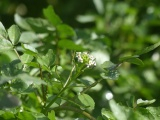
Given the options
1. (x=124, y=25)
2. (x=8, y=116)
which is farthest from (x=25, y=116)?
(x=124, y=25)

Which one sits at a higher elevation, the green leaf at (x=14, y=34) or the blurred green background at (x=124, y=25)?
the blurred green background at (x=124, y=25)

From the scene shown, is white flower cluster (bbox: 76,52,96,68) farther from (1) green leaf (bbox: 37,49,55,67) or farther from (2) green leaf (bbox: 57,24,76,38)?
(2) green leaf (bbox: 57,24,76,38)

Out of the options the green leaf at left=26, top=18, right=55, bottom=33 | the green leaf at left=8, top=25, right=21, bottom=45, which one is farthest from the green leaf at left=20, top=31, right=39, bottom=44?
the green leaf at left=8, top=25, right=21, bottom=45

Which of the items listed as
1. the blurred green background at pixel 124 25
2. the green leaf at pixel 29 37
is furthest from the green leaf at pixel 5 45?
the blurred green background at pixel 124 25

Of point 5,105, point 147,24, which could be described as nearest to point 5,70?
point 5,105

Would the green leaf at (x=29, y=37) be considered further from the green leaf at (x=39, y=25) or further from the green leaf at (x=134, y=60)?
the green leaf at (x=134, y=60)

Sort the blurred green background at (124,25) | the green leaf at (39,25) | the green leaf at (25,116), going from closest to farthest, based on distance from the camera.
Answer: the green leaf at (25,116) < the green leaf at (39,25) < the blurred green background at (124,25)

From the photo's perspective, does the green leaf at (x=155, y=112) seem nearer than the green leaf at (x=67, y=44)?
Yes
